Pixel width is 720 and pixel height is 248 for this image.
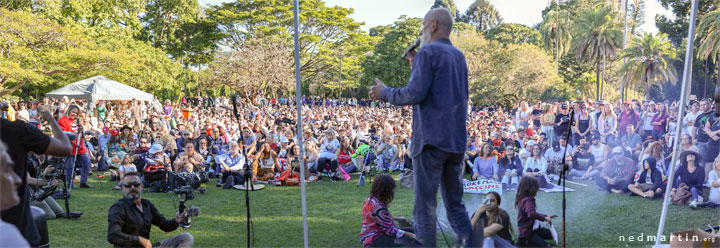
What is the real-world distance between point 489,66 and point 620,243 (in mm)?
34307

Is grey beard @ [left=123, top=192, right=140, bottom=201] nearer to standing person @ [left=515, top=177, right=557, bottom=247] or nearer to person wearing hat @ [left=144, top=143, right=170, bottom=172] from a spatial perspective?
standing person @ [left=515, top=177, right=557, bottom=247]

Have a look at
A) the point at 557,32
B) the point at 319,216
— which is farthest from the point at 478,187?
the point at 557,32

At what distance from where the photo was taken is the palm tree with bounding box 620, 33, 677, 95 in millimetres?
33094

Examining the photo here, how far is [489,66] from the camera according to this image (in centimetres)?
3869

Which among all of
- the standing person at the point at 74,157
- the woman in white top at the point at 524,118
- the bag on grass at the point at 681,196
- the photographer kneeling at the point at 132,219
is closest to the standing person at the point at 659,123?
the woman in white top at the point at 524,118

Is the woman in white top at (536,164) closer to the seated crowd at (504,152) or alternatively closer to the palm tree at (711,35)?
the seated crowd at (504,152)

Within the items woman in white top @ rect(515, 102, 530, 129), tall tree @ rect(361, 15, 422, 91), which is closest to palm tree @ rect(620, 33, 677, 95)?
tall tree @ rect(361, 15, 422, 91)

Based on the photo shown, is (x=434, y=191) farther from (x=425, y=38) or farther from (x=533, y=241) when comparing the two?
(x=533, y=241)

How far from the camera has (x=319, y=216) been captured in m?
7.52

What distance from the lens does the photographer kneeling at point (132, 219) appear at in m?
4.12

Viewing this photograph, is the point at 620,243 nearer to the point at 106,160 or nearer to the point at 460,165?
the point at 460,165

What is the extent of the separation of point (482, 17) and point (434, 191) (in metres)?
70.2

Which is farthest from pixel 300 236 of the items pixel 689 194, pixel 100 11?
pixel 100 11

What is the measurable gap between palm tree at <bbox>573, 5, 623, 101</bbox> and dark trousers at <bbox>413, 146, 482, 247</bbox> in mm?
36230
